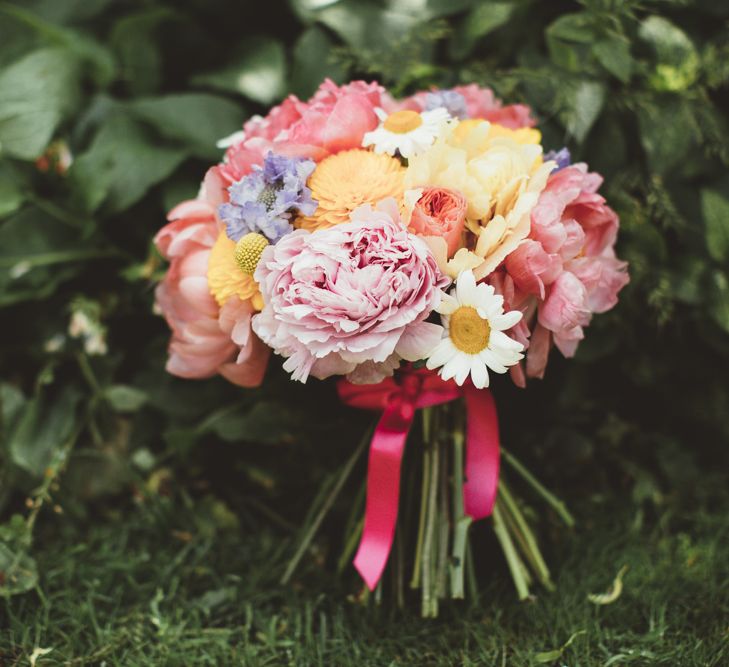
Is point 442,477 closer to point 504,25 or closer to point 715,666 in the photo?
point 715,666

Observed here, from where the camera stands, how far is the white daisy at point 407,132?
3.23 ft

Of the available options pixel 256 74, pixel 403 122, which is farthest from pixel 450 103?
pixel 256 74

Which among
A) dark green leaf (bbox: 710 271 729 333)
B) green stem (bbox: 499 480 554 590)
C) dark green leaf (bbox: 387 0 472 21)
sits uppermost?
dark green leaf (bbox: 387 0 472 21)

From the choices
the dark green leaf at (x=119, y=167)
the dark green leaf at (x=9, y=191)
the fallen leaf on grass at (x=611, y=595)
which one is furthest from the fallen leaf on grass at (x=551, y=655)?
the dark green leaf at (x=9, y=191)

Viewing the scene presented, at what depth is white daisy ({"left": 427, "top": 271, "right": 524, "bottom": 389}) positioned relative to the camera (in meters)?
0.90

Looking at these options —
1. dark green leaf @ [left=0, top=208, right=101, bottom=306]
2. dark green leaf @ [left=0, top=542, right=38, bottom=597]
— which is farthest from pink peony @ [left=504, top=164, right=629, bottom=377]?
dark green leaf @ [left=0, top=208, right=101, bottom=306]

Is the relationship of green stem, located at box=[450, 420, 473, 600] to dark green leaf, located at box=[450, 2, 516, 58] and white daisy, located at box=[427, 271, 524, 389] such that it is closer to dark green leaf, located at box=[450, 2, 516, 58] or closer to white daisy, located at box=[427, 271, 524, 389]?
white daisy, located at box=[427, 271, 524, 389]

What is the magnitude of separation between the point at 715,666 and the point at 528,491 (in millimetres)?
395

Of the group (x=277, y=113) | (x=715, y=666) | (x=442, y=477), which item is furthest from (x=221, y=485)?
(x=715, y=666)

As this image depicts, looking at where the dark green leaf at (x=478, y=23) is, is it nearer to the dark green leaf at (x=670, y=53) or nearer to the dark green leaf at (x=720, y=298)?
the dark green leaf at (x=670, y=53)

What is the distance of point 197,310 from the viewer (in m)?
1.05

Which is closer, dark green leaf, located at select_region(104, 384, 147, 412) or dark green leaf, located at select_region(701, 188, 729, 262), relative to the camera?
dark green leaf, located at select_region(701, 188, 729, 262)

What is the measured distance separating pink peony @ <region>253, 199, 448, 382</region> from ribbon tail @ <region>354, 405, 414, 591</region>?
0.65 ft

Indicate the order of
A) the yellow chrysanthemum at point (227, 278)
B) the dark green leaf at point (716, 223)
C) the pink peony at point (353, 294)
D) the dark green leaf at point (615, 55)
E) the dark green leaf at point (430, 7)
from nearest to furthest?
the pink peony at point (353, 294) < the yellow chrysanthemum at point (227, 278) < the dark green leaf at point (615, 55) < the dark green leaf at point (716, 223) < the dark green leaf at point (430, 7)
